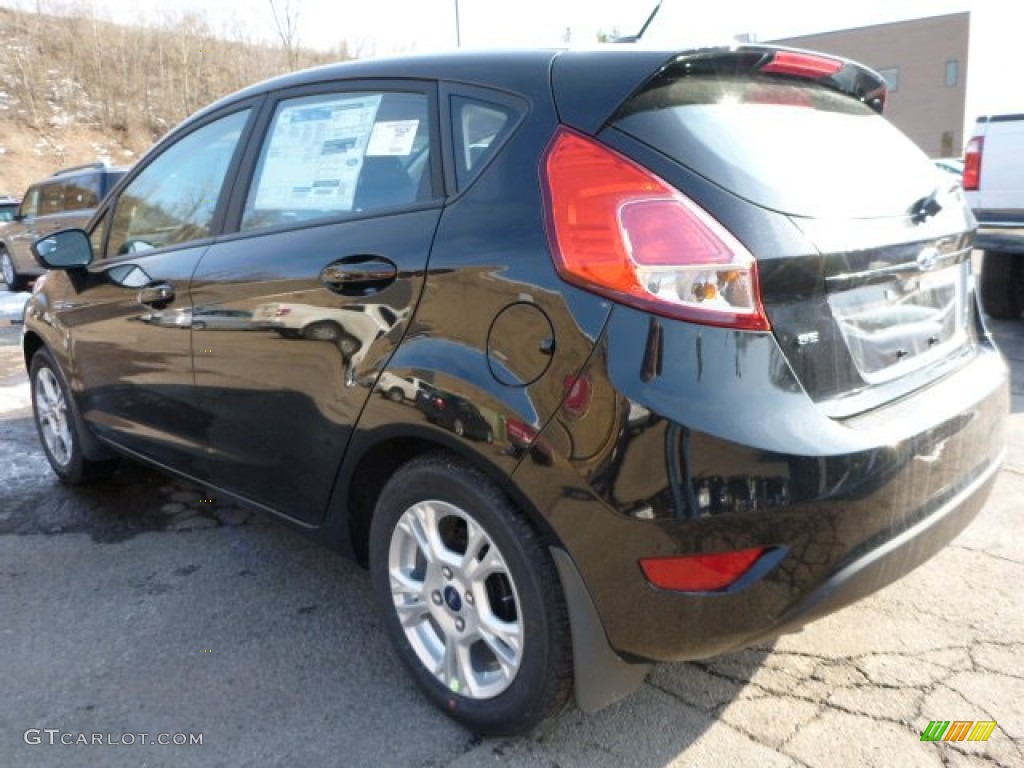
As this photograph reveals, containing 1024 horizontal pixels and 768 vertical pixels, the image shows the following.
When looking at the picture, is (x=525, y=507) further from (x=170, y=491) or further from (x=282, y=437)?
(x=170, y=491)

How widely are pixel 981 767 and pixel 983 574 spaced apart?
1154 millimetres

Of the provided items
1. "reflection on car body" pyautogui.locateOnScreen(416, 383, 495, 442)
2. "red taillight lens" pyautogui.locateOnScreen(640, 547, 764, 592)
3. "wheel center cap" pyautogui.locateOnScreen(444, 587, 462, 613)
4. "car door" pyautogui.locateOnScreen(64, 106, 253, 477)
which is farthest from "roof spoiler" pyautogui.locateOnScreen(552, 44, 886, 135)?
"car door" pyautogui.locateOnScreen(64, 106, 253, 477)

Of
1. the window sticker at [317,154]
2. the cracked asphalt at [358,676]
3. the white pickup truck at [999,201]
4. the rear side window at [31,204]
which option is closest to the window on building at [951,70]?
the white pickup truck at [999,201]

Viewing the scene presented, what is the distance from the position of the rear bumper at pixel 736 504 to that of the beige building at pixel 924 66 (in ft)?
186

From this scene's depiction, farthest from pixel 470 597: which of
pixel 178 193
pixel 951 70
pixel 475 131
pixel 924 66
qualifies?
pixel 951 70

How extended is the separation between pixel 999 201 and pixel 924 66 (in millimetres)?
Answer: 54549

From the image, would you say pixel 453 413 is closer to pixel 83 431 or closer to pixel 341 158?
pixel 341 158

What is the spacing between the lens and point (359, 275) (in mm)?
2287

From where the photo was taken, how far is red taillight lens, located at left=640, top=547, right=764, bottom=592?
1.78 metres

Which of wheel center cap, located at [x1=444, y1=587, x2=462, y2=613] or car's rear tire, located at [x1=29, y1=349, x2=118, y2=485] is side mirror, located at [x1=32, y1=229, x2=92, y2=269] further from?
wheel center cap, located at [x1=444, y1=587, x2=462, y2=613]

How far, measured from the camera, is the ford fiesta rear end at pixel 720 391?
175 cm

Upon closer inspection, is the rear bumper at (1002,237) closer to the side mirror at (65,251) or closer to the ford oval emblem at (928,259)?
the ford oval emblem at (928,259)

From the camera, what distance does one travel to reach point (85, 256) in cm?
363

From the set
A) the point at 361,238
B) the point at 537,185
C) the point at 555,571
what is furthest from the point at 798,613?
the point at 361,238
